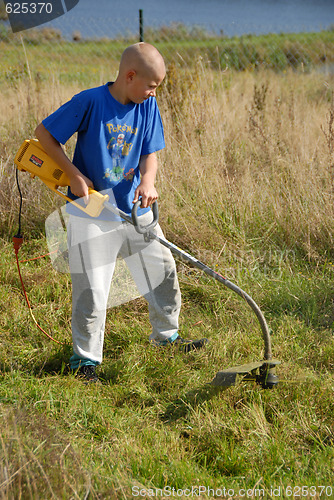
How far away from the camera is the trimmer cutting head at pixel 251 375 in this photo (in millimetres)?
2232

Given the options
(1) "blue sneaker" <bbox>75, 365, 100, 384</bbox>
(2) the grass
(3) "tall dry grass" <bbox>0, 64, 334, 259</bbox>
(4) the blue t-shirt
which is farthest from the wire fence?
(1) "blue sneaker" <bbox>75, 365, 100, 384</bbox>

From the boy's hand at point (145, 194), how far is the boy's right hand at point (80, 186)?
23 centimetres

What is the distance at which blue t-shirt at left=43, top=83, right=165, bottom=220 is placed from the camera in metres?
2.20

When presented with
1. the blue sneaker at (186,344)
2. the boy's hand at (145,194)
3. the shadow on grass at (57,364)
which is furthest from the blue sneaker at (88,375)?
the boy's hand at (145,194)

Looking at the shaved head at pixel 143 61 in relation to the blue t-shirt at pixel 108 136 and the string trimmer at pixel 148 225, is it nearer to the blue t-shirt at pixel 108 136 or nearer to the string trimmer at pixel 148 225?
the blue t-shirt at pixel 108 136

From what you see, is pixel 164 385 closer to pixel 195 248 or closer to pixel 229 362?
pixel 229 362

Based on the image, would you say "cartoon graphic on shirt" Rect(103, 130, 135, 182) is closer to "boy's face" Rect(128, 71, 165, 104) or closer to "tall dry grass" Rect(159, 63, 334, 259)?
"boy's face" Rect(128, 71, 165, 104)

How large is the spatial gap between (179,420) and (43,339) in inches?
38.4

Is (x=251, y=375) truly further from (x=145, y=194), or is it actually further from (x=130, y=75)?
(x=130, y=75)

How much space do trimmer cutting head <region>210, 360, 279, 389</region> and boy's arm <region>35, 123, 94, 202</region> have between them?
3.37ft

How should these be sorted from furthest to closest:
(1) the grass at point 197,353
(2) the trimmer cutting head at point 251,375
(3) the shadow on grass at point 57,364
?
(3) the shadow on grass at point 57,364 → (2) the trimmer cutting head at point 251,375 → (1) the grass at point 197,353

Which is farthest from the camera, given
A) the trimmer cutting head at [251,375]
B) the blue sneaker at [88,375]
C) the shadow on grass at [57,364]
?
the shadow on grass at [57,364]

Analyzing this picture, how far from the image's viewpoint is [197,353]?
2660mm

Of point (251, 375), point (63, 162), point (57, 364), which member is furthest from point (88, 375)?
point (63, 162)
